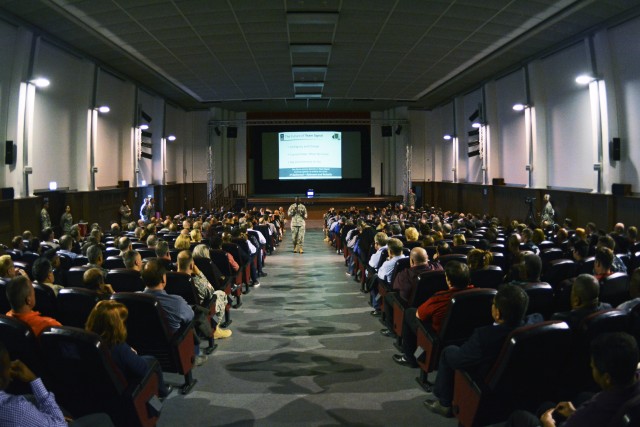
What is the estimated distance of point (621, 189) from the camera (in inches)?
483

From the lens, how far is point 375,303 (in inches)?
301

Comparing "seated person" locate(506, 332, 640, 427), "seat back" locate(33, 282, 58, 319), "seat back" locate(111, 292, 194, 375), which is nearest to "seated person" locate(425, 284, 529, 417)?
"seated person" locate(506, 332, 640, 427)

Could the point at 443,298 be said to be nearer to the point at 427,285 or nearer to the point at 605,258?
the point at 427,285

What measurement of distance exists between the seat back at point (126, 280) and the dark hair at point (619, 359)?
4252 millimetres

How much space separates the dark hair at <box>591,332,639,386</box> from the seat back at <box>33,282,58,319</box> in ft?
12.6

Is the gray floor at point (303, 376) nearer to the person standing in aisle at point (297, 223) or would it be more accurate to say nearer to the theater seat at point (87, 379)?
the theater seat at point (87, 379)

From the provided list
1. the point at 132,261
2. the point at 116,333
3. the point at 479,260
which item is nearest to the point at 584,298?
the point at 479,260

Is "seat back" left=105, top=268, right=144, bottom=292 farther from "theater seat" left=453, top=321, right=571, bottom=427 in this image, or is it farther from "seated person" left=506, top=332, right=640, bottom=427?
"seated person" left=506, top=332, right=640, bottom=427

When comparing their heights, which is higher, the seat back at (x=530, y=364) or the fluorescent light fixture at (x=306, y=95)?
the fluorescent light fixture at (x=306, y=95)

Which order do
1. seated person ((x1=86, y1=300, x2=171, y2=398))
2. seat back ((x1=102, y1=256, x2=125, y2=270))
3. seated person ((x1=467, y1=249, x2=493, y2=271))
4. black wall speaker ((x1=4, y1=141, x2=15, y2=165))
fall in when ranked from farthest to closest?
black wall speaker ((x1=4, y1=141, x2=15, y2=165)), seat back ((x1=102, y1=256, x2=125, y2=270)), seated person ((x1=467, y1=249, x2=493, y2=271)), seated person ((x1=86, y1=300, x2=171, y2=398))

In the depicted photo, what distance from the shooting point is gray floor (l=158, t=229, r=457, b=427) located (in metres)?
4.21

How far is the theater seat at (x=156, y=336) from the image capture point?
4.06m

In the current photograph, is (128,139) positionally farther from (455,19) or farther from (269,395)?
(269,395)

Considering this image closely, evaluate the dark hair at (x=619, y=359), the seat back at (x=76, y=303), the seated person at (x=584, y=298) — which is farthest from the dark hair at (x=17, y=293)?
the seated person at (x=584, y=298)
